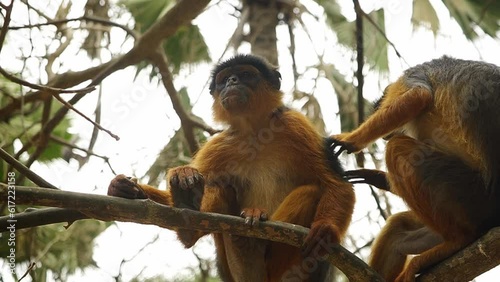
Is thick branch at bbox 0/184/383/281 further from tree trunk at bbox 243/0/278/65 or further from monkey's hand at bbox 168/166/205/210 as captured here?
tree trunk at bbox 243/0/278/65

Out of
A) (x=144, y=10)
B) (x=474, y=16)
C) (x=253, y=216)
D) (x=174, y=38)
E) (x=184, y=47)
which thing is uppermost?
(x=144, y=10)

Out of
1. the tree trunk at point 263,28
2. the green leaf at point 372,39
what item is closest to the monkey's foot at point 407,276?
the green leaf at point 372,39

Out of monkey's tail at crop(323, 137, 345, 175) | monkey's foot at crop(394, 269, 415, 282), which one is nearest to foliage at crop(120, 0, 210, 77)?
monkey's tail at crop(323, 137, 345, 175)

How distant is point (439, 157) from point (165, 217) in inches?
96.7

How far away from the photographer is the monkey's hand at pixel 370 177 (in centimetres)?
654

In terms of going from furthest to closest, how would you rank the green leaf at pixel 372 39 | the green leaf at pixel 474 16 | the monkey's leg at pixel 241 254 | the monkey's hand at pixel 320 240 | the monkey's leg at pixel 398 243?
the green leaf at pixel 372 39 < the green leaf at pixel 474 16 < the monkey's leg at pixel 398 243 < the monkey's leg at pixel 241 254 < the monkey's hand at pixel 320 240

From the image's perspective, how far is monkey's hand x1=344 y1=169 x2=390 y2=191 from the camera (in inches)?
257

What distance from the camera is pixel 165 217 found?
4812 mm

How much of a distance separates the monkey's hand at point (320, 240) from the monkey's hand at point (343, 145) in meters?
0.91

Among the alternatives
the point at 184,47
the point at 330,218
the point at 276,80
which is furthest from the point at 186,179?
the point at 184,47

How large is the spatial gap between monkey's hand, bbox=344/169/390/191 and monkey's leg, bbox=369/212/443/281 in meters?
0.38

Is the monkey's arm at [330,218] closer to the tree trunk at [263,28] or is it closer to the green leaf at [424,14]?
A: the green leaf at [424,14]

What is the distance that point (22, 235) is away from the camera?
8375mm

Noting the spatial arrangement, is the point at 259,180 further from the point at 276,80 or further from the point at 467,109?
the point at 467,109
